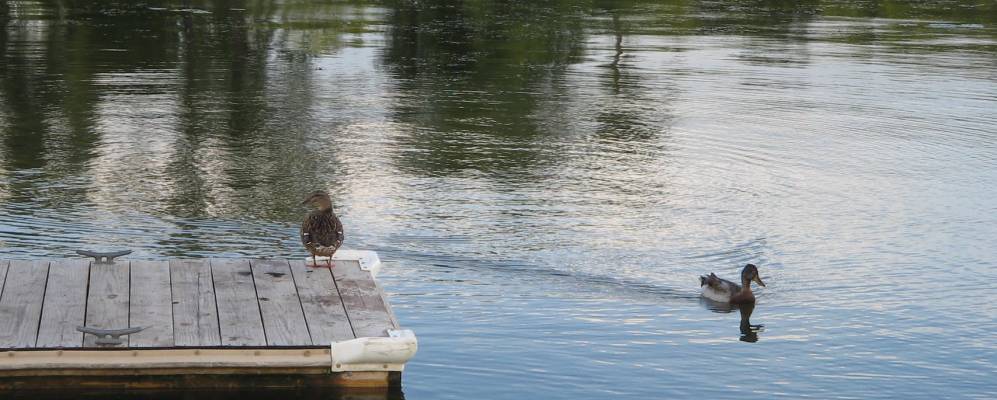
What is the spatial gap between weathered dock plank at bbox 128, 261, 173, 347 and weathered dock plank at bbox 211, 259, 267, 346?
1.17ft

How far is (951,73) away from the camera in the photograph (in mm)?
29266

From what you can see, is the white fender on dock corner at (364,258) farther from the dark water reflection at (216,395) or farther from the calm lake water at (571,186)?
the dark water reflection at (216,395)

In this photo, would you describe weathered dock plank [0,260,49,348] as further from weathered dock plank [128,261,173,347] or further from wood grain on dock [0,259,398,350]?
weathered dock plank [128,261,173,347]

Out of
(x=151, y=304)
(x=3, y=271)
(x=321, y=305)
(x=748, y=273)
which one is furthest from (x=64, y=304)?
(x=748, y=273)

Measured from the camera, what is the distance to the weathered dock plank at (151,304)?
9327 mm

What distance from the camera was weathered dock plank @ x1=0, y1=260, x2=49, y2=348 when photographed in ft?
30.5

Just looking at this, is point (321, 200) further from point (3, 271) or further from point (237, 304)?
point (3, 271)

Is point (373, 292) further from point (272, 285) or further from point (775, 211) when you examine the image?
point (775, 211)

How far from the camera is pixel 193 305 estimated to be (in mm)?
10203

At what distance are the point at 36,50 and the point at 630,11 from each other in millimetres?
19773

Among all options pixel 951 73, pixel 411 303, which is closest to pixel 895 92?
pixel 951 73

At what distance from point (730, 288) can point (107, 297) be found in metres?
5.18

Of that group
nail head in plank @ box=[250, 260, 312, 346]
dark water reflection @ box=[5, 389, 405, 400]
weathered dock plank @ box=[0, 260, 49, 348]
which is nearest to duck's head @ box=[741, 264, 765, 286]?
nail head in plank @ box=[250, 260, 312, 346]

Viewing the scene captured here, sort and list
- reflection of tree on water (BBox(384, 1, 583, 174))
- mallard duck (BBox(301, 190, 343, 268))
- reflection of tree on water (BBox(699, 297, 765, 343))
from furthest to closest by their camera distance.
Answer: reflection of tree on water (BBox(384, 1, 583, 174)) → reflection of tree on water (BBox(699, 297, 765, 343)) → mallard duck (BBox(301, 190, 343, 268))
